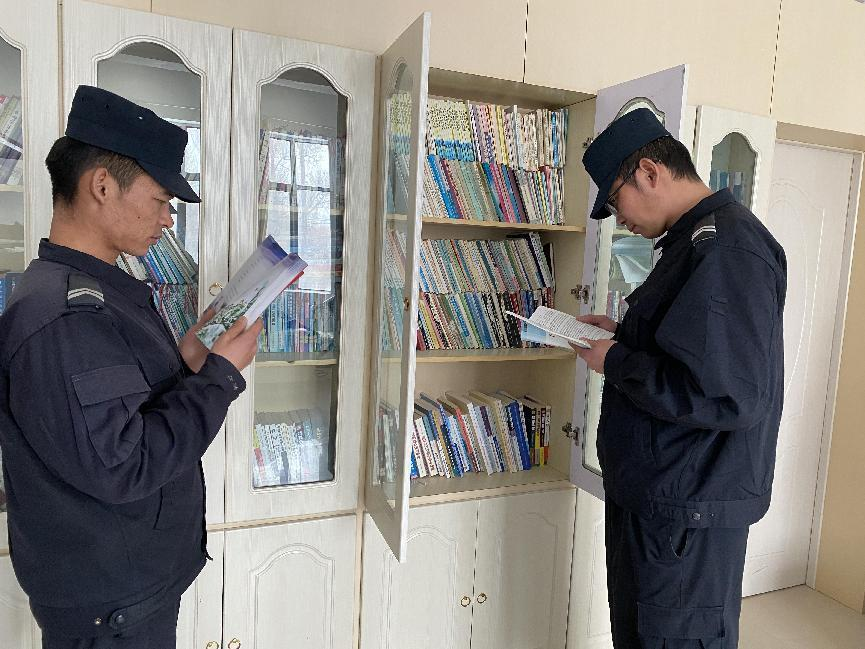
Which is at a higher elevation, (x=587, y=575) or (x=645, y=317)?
(x=645, y=317)

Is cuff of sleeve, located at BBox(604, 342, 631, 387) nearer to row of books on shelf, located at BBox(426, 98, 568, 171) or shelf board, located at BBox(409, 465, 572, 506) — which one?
shelf board, located at BBox(409, 465, 572, 506)

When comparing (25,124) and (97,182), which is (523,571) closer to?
(97,182)

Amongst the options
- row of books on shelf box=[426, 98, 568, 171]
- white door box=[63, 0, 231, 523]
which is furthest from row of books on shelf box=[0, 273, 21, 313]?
row of books on shelf box=[426, 98, 568, 171]

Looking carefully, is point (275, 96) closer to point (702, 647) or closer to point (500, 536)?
point (500, 536)

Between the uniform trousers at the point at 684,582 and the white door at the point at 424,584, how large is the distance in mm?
705

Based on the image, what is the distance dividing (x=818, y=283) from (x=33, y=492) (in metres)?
3.27

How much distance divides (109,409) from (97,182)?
0.40 m

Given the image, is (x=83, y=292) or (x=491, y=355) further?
(x=491, y=355)

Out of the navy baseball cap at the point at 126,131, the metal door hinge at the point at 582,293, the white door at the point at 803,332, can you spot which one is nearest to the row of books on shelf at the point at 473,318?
the metal door hinge at the point at 582,293

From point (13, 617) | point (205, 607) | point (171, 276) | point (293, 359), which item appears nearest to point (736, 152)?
point (293, 359)

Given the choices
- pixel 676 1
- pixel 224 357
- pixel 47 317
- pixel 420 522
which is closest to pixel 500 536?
pixel 420 522

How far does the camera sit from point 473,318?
2309mm

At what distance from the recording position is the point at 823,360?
3.19 meters

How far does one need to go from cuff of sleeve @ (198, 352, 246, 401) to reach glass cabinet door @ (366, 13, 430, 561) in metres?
0.49
